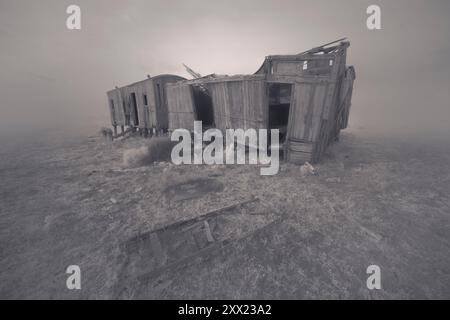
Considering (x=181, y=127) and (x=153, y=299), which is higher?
(x=181, y=127)

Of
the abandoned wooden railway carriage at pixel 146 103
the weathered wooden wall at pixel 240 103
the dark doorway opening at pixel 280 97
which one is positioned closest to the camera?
the weathered wooden wall at pixel 240 103

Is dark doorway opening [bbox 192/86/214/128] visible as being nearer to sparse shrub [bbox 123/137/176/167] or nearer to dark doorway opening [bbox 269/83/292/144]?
sparse shrub [bbox 123/137/176/167]

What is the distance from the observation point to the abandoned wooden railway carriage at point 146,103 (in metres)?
13.5

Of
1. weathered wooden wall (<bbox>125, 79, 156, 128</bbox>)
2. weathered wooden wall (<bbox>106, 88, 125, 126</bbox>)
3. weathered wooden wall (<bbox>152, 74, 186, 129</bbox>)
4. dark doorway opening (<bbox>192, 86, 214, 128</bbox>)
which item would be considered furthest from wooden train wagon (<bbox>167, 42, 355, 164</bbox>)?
weathered wooden wall (<bbox>106, 88, 125, 126</bbox>)

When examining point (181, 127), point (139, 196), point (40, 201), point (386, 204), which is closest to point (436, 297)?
point (386, 204)

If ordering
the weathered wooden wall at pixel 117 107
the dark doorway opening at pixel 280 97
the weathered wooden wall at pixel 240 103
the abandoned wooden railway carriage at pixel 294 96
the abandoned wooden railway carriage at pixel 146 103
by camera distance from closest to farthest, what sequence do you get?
the abandoned wooden railway carriage at pixel 294 96, the weathered wooden wall at pixel 240 103, the dark doorway opening at pixel 280 97, the abandoned wooden railway carriage at pixel 146 103, the weathered wooden wall at pixel 117 107

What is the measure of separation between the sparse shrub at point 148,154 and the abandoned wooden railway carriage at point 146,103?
4.30 m

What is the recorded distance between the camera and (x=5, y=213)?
4969 mm

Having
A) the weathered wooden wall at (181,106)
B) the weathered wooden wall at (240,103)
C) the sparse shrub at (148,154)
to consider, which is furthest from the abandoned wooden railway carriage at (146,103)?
the weathered wooden wall at (240,103)

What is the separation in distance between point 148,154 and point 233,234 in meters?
6.70

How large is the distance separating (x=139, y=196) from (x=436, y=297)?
6.09 metres

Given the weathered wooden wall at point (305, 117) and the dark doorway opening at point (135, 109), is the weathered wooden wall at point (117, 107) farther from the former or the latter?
the weathered wooden wall at point (305, 117)

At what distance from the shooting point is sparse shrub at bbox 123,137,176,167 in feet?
29.3
